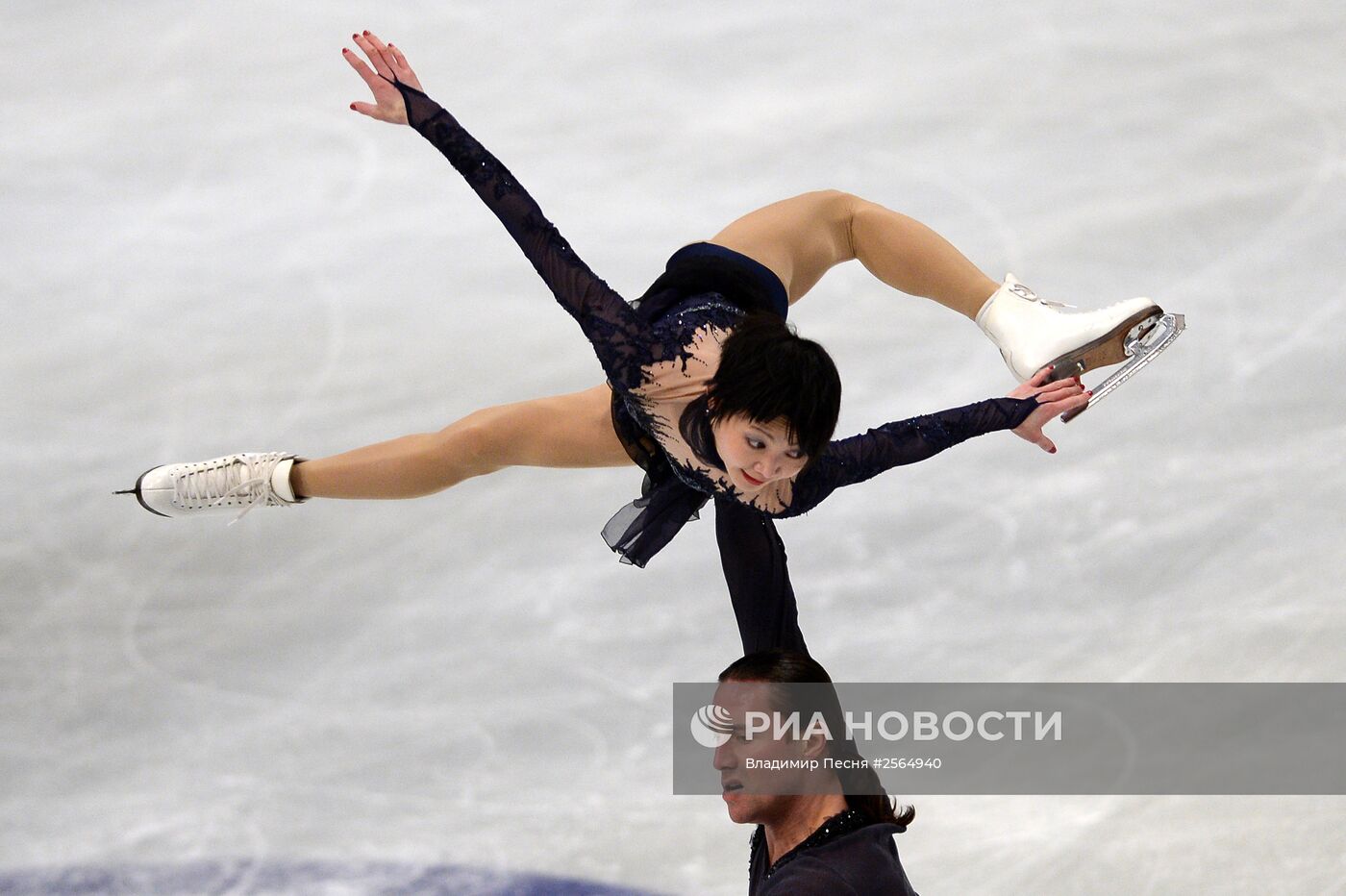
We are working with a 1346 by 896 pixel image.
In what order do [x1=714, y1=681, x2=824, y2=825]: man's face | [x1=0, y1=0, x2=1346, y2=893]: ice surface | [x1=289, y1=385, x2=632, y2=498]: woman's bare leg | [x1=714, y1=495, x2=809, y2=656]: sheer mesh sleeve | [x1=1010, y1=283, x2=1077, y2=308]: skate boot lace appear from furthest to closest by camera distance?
[x1=0, y1=0, x2=1346, y2=893]: ice surface < [x1=289, y1=385, x2=632, y2=498]: woman's bare leg < [x1=1010, y1=283, x2=1077, y2=308]: skate boot lace < [x1=714, y1=495, x2=809, y2=656]: sheer mesh sleeve < [x1=714, y1=681, x2=824, y2=825]: man's face

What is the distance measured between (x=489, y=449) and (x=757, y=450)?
2.86 feet

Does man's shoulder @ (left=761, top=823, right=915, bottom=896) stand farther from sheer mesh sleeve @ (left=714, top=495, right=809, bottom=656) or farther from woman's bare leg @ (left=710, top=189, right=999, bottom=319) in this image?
woman's bare leg @ (left=710, top=189, right=999, bottom=319)

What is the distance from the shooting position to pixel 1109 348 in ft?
10.3

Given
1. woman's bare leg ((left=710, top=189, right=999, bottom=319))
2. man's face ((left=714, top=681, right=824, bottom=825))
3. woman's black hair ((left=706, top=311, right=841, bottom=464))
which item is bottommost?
man's face ((left=714, top=681, right=824, bottom=825))

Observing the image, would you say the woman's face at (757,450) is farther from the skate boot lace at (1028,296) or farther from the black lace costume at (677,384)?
the skate boot lace at (1028,296)

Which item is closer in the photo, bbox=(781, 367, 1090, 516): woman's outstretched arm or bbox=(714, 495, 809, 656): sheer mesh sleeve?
bbox=(781, 367, 1090, 516): woman's outstretched arm

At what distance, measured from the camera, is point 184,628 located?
4.52 meters

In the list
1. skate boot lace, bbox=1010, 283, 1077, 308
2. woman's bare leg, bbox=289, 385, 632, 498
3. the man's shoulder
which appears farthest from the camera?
woman's bare leg, bbox=289, 385, 632, 498

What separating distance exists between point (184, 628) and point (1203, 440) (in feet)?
10.0

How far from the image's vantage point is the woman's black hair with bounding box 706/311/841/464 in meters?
2.66

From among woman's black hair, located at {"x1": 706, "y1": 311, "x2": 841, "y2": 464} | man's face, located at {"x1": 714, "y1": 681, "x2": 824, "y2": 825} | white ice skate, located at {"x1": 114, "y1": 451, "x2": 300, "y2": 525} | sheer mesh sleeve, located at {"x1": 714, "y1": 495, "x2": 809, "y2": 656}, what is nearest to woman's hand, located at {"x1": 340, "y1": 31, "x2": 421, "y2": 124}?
woman's black hair, located at {"x1": 706, "y1": 311, "x2": 841, "y2": 464}

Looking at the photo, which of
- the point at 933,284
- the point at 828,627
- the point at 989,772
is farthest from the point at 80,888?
the point at 933,284

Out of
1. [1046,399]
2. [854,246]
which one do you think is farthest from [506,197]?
[1046,399]

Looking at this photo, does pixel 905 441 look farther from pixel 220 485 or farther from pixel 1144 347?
pixel 220 485
